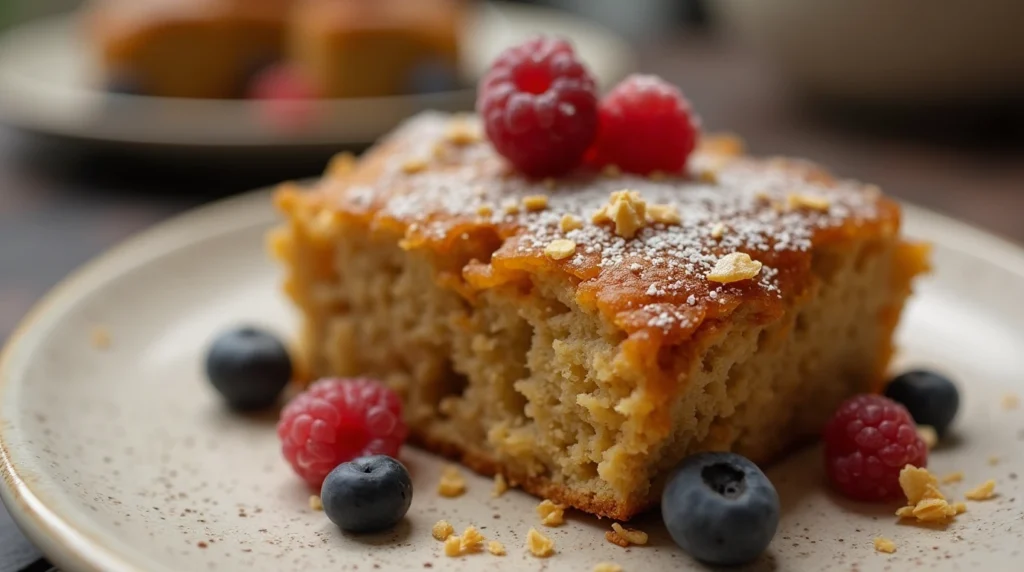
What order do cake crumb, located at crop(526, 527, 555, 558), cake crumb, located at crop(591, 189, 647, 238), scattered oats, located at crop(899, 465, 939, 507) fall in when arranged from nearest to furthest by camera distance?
cake crumb, located at crop(526, 527, 555, 558) → scattered oats, located at crop(899, 465, 939, 507) → cake crumb, located at crop(591, 189, 647, 238)

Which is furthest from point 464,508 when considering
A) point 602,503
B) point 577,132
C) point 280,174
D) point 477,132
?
point 280,174

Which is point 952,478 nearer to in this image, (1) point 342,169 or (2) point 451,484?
(2) point 451,484

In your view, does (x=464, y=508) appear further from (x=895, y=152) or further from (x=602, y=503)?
(x=895, y=152)

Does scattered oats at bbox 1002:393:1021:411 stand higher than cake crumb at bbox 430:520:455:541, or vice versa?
scattered oats at bbox 1002:393:1021:411

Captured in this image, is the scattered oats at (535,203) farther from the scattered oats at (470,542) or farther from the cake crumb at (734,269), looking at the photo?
the scattered oats at (470,542)

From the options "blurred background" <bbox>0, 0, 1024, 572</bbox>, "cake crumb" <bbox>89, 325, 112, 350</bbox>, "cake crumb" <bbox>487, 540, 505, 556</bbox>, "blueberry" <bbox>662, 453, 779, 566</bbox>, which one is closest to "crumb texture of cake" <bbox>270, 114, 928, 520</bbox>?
"blueberry" <bbox>662, 453, 779, 566</bbox>

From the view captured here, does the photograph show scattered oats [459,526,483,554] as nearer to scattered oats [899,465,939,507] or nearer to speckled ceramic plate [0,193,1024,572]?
speckled ceramic plate [0,193,1024,572]
